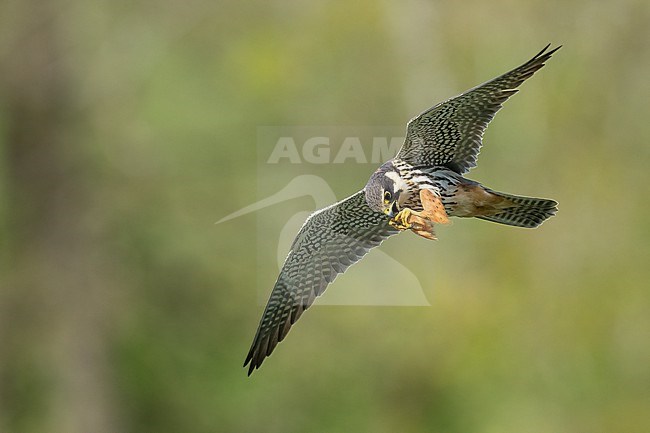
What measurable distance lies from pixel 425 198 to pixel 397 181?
0.21 metres

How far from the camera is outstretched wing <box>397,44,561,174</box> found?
5840 millimetres

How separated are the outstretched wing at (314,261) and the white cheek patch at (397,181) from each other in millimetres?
727

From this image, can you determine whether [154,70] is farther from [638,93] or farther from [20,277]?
[638,93]

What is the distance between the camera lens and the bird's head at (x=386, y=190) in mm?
5938

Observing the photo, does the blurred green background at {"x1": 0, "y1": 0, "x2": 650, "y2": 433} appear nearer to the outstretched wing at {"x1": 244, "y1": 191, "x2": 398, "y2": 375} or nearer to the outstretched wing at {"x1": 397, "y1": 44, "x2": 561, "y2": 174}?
the outstretched wing at {"x1": 244, "y1": 191, "x2": 398, "y2": 375}

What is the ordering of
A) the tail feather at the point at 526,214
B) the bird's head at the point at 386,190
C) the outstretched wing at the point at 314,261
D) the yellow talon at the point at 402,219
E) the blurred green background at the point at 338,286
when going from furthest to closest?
the blurred green background at the point at 338,286
the outstretched wing at the point at 314,261
the tail feather at the point at 526,214
the bird's head at the point at 386,190
the yellow talon at the point at 402,219

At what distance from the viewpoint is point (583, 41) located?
16469mm

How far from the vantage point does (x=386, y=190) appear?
5.97 m

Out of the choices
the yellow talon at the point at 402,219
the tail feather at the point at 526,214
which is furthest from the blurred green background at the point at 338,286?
the yellow talon at the point at 402,219

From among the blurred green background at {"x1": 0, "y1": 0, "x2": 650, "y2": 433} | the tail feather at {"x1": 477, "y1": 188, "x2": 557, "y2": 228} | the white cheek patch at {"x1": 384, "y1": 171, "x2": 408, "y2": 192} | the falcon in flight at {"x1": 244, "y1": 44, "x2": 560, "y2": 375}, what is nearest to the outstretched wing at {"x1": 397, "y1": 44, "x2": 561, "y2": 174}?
the falcon in flight at {"x1": 244, "y1": 44, "x2": 560, "y2": 375}

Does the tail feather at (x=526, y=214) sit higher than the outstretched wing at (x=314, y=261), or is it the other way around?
the tail feather at (x=526, y=214)

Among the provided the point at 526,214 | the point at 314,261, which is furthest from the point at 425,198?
the point at 314,261

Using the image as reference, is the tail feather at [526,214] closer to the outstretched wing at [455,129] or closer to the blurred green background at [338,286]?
the outstretched wing at [455,129]

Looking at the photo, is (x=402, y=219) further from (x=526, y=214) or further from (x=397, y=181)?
(x=526, y=214)
